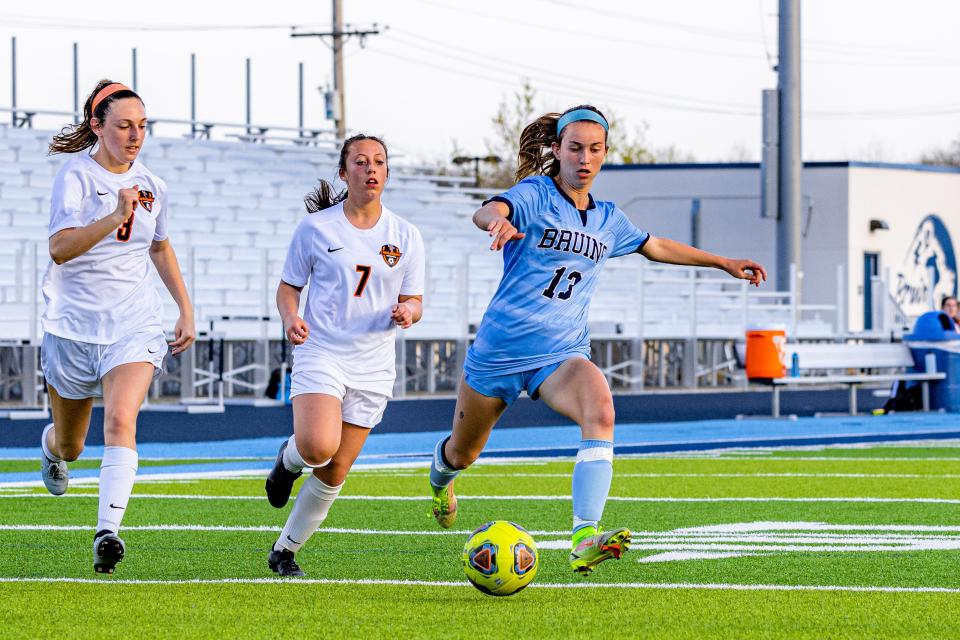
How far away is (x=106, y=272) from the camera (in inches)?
301

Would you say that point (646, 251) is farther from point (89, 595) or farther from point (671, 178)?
point (671, 178)

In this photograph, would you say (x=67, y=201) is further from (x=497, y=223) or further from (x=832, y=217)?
(x=832, y=217)

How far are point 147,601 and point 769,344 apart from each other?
1510 centimetres

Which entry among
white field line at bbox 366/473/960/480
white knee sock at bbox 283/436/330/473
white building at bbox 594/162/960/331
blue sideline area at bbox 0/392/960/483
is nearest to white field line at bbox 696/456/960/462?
blue sideline area at bbox 0/392/960/483

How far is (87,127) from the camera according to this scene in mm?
7969

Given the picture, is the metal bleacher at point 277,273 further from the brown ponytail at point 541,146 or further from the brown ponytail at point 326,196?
the brown ponytail at point 541,146

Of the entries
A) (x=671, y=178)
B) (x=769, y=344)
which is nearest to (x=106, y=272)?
(x=769, y=344)

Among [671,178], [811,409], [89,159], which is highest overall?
[671,178]

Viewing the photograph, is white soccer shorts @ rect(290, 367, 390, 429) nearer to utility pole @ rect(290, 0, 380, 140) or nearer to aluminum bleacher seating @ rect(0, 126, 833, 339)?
aluminum bleacher seating @ rect(0, 126, 833, 339)

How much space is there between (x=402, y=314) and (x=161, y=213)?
4.33 feet

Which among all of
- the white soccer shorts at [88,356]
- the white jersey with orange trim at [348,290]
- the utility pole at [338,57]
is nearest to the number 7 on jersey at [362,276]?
the white jersey with orange trim at [348,290]

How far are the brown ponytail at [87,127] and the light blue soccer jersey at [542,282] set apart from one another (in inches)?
70.7

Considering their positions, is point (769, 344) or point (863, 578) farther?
point (769, 344)

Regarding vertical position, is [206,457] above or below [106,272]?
below
